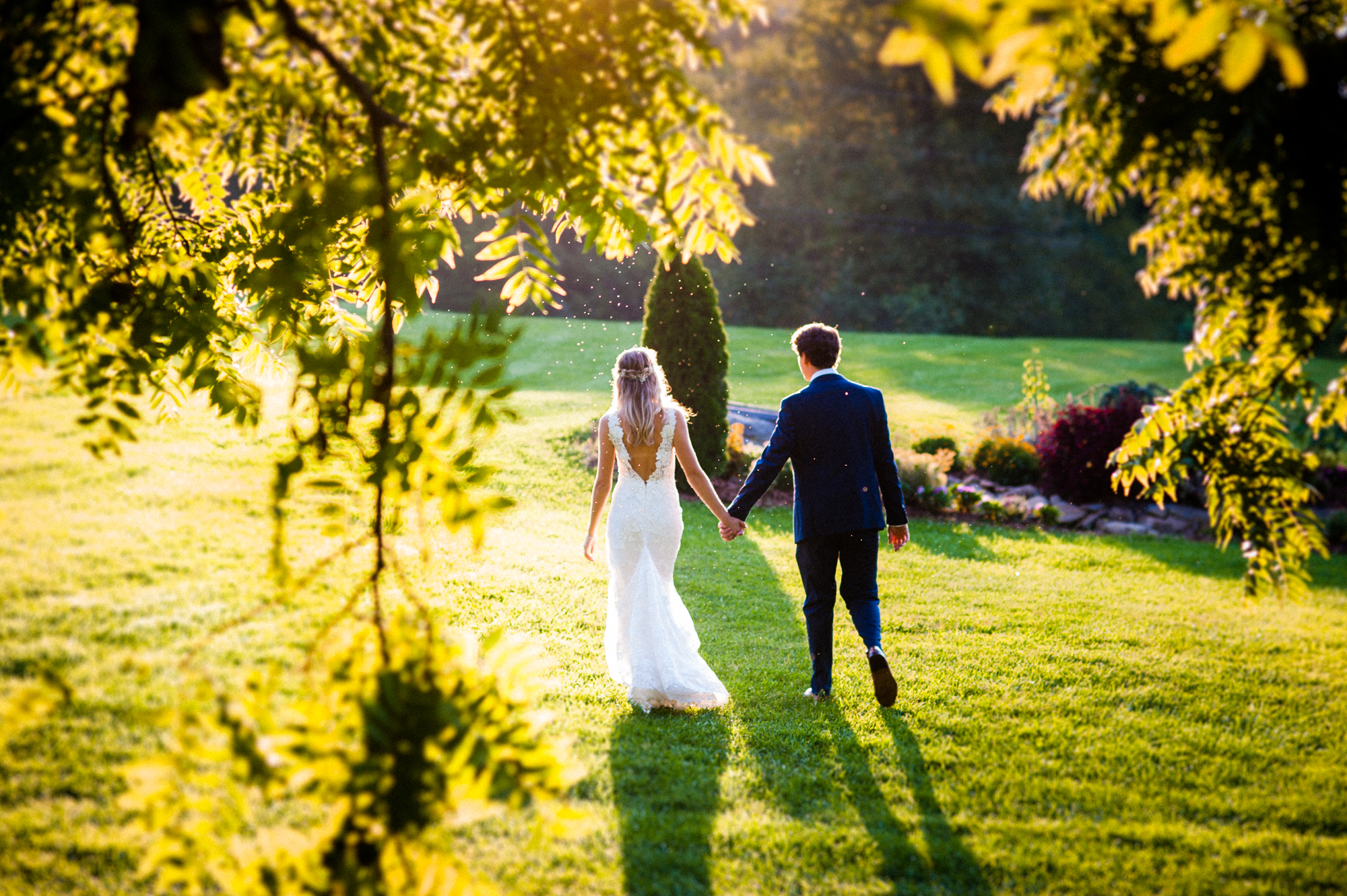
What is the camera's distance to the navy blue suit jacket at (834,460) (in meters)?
5.24

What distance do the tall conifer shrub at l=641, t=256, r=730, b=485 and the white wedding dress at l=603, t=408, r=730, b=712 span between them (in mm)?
5372

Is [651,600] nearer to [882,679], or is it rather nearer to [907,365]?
[882,679]

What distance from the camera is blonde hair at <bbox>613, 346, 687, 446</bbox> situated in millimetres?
5473

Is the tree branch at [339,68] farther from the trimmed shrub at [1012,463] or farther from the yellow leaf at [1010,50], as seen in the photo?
Result: the trimmed shrub at [1012,463]

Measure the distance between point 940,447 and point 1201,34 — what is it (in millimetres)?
11914

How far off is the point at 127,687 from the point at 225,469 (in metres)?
5.58

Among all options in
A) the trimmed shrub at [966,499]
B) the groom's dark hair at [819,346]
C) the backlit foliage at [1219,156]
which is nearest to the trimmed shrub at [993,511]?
the trimmed shrub at [966,499]

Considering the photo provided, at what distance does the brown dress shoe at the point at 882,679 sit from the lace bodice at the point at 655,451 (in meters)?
1.75

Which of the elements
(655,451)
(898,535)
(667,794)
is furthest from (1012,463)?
(667,794)

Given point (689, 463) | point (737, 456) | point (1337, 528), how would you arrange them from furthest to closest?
point (737, 456)
point (1337, 528)
point (689, 463)

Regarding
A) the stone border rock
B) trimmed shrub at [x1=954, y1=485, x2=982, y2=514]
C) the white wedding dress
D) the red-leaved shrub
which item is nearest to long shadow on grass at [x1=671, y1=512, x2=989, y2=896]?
the white wedding dress

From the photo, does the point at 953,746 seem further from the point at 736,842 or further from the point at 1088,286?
the point at 1088,286

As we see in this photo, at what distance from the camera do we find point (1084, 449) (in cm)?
1148

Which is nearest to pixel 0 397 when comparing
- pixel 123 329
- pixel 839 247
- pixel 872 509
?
pixel 123 329
